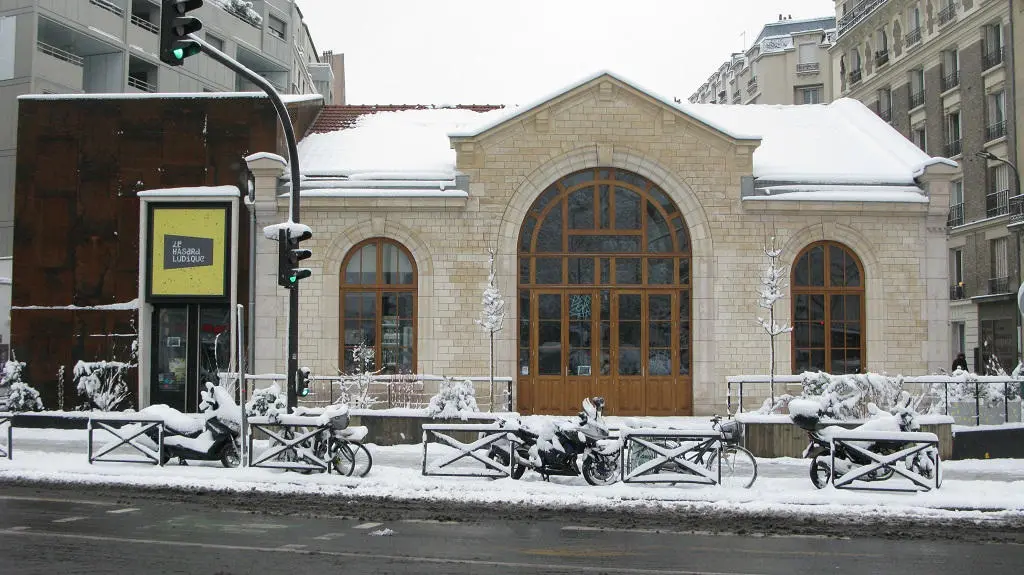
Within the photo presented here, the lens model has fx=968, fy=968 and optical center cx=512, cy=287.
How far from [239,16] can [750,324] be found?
114 feet

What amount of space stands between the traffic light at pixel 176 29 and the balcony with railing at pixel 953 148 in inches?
1356

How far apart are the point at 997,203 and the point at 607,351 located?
23483mm

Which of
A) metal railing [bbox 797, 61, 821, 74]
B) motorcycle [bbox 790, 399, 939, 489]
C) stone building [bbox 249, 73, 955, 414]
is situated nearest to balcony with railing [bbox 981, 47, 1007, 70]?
stone building [bbox 249, 73, 955, 414]

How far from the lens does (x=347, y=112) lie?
2461 centimetres

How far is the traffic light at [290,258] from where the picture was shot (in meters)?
13.9

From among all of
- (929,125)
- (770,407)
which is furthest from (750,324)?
(929,125)

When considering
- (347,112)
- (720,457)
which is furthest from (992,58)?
(720,457)

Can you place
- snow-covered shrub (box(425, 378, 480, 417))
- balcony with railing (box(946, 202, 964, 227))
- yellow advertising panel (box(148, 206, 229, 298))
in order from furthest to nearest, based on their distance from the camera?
1. balcony with railing (box(946, 202, 964, 227))
2. yellow advertising panel (box(148, 206, 229, 298))
3. snow-covered shrub (box(425, 378, 480, 417))

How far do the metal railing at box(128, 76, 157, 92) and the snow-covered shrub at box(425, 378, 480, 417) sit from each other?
28.8 metres

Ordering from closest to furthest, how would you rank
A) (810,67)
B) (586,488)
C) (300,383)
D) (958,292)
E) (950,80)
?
(586,488) < (300,383) < (950,80) < (958,292) < (810,67)

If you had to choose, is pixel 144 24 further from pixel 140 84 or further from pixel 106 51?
pixel 106 51

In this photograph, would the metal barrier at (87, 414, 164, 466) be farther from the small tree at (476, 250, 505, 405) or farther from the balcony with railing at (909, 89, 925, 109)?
the balcony with railing at (909, 89, 925, 109)

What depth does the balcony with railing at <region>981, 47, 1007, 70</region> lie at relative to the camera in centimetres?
3562

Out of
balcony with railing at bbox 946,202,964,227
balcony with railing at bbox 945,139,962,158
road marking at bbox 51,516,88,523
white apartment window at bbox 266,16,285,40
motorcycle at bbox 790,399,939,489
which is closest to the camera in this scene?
road marking at bbox 51,516,88,523
